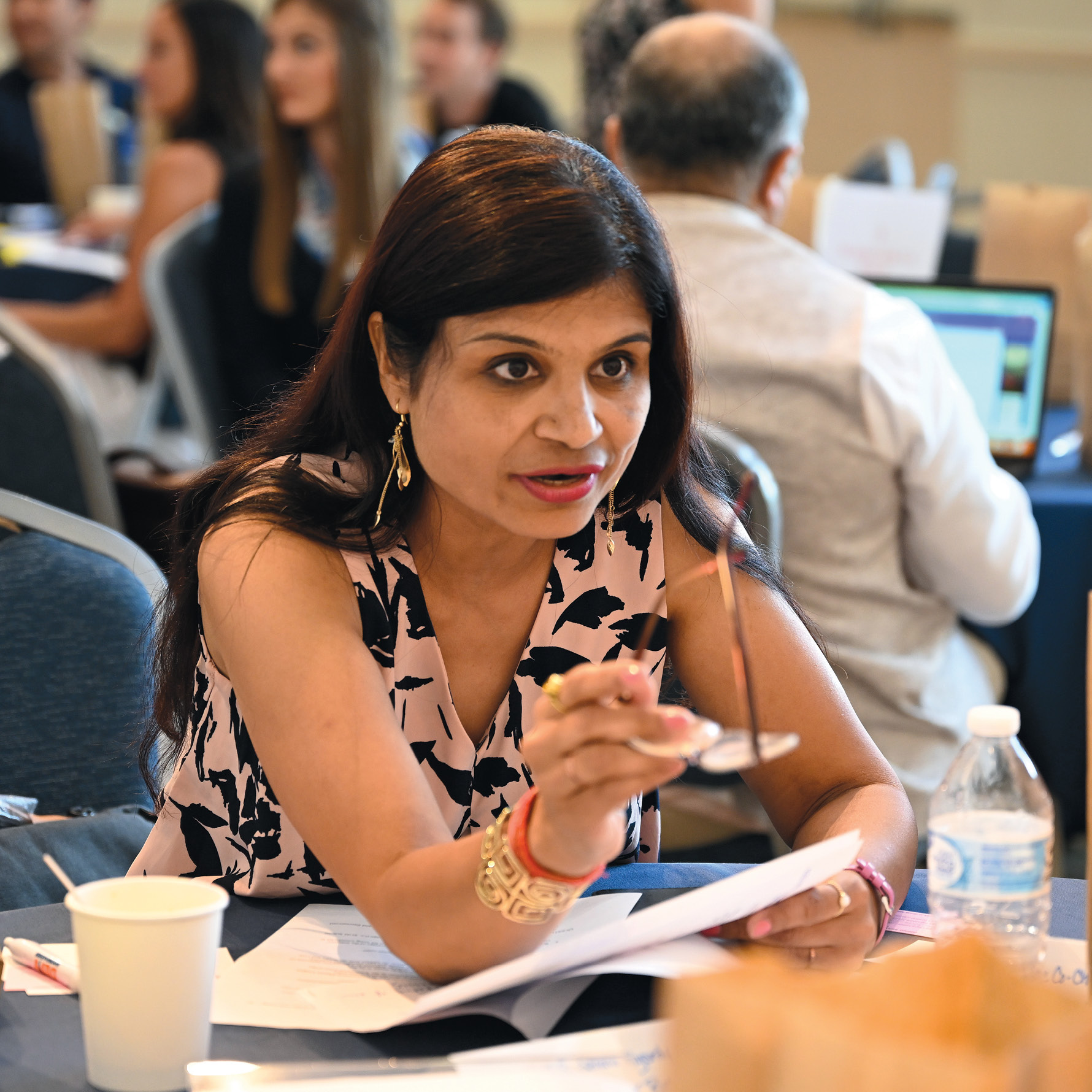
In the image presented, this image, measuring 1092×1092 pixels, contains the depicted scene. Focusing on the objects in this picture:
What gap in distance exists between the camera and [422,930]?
97 cm

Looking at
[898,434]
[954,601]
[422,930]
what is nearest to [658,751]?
[422,930]

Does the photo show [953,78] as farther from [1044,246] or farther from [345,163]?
[345,163]

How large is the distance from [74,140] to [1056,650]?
13.3 feet

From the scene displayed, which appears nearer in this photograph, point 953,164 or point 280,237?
point 280,237

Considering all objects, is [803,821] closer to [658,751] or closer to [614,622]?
[614,622]

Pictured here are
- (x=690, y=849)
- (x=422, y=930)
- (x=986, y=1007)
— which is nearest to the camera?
(x=986, y=1007)

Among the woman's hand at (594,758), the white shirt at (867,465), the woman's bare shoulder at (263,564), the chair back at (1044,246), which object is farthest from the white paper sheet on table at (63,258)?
the woman's hand at (594,758)

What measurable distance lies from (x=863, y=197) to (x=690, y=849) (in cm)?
185

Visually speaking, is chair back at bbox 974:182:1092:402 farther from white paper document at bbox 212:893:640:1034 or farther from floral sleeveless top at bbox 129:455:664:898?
white paper document at bbox 212:893:640:1034

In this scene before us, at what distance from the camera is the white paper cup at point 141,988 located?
80 cm

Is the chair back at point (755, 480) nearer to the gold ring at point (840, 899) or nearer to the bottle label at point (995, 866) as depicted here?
the gold ring at point (840, 899)

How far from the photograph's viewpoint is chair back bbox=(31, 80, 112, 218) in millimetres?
4883

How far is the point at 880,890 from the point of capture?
1063 millimetres

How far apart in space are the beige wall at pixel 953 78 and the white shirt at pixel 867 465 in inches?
225
